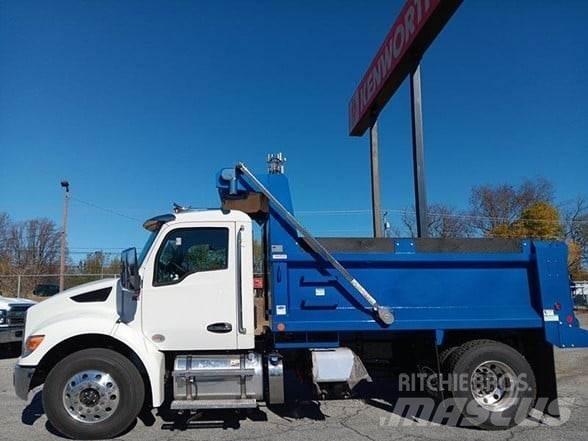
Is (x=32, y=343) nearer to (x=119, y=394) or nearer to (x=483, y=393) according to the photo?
(x=119, y=394)

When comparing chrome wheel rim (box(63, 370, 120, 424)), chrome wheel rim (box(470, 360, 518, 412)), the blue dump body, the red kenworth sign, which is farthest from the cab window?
the red kenworth sign

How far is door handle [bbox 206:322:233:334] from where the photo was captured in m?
6.03

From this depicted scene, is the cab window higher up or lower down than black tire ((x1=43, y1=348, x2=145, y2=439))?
higher up

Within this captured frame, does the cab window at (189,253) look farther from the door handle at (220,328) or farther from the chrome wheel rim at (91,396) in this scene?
the chrome wheel rim at (91,396)

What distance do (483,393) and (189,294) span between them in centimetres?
376

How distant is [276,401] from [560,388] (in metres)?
5.06

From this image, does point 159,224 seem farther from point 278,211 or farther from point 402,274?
point 402,274

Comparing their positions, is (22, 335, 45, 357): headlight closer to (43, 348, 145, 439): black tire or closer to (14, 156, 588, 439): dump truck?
(14, 156, 588, 439): dump truck

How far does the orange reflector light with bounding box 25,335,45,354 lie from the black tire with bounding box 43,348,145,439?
0.32 m

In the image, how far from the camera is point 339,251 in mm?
6184

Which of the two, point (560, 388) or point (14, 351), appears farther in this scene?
point (14, 351)

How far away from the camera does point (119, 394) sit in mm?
5645

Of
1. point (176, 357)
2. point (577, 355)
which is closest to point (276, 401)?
point (176, 357)

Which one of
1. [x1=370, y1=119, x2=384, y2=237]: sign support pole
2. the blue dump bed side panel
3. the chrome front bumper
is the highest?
[x1=370, y1=119, x2=384, y2=237]: sign support pole
